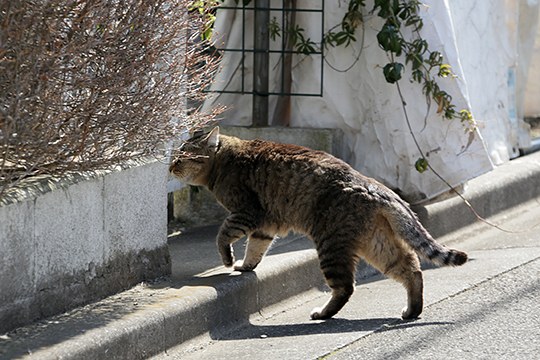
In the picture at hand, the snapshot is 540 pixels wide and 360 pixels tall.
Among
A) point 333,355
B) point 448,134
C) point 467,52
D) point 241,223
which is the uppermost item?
point 467,52

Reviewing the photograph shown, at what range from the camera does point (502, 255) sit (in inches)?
350

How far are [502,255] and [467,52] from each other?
235 centimetres

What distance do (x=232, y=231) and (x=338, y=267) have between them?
2.69 ft

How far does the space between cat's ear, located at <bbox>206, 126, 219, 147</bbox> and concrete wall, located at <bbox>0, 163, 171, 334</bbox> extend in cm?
58

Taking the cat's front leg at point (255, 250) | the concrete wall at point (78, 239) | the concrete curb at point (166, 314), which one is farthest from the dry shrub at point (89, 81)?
the cat's front leg at point (255, 250)

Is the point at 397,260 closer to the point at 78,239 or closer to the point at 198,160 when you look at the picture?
the point at 198,160

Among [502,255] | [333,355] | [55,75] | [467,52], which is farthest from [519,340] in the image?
[467,52]

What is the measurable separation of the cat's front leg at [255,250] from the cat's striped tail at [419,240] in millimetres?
938

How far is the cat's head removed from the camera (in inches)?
307

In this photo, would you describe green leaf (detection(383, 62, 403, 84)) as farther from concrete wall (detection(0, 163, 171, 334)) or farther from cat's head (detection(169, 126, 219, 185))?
concrete wall (detection(0, 163, 171, 334))

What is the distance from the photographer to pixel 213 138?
7781 mm

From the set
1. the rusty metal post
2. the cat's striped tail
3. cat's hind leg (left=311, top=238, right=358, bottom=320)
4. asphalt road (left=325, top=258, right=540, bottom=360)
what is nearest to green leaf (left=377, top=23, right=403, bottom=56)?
the rusty metal post

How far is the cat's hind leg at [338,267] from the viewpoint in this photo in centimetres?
702

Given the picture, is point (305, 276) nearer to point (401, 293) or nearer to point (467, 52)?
point (401, 293)
